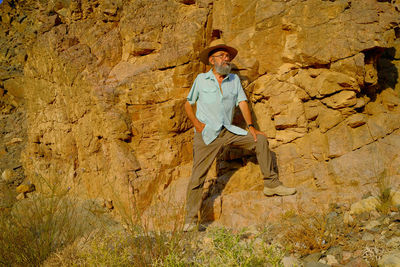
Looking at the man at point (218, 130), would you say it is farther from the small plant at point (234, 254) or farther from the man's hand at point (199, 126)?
the small plant at point (234, 254)

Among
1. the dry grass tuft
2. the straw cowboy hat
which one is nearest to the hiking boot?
the dry grass tuft

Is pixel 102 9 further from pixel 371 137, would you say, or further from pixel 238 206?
pixel 371 137

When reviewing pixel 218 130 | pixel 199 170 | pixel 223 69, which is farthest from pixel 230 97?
pixel 199 170

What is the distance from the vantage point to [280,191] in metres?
4.21

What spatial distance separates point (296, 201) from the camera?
407cm

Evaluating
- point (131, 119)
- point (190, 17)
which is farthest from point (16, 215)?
point (190, 17)

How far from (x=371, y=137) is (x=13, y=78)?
10104 mm

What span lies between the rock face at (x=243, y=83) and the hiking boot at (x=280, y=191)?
0.09 meters

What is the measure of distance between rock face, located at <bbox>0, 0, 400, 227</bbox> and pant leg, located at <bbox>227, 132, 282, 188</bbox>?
0.29 metres

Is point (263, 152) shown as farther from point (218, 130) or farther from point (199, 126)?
point (199, 126)

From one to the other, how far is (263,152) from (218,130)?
72cm

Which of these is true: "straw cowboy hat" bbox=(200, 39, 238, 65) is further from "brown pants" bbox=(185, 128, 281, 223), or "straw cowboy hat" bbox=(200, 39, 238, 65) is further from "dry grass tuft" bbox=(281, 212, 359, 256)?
"dry grass tuft" bbox=(281, 212, 359, 256)

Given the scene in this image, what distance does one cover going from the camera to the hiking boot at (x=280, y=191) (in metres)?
4.18

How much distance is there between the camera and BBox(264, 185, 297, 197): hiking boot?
4180 mm
